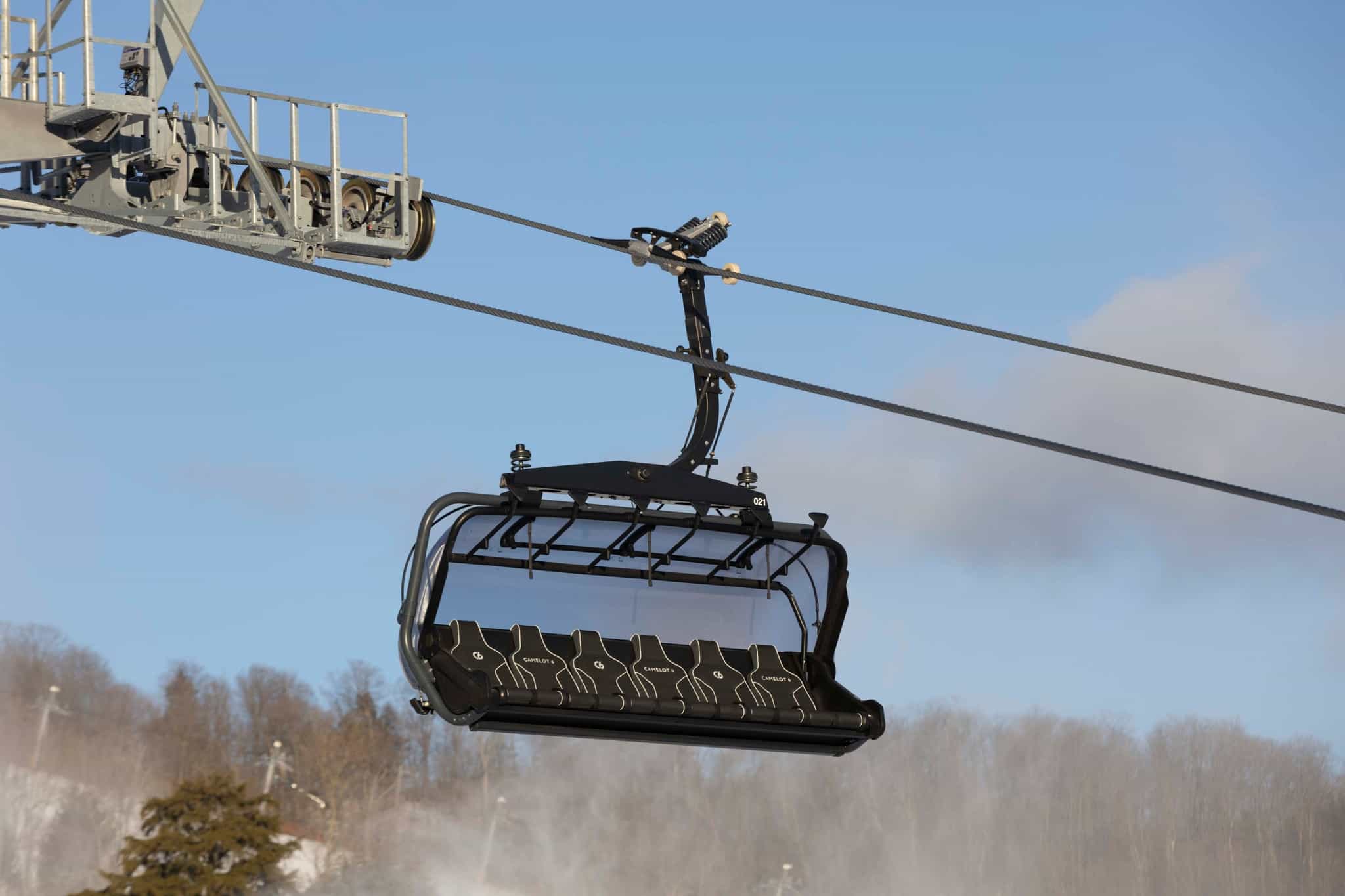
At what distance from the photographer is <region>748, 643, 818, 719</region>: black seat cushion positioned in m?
13.1

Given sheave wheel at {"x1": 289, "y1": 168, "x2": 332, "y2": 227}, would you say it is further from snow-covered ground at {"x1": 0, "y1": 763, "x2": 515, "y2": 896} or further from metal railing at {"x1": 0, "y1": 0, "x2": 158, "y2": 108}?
snow-covered ground at {"x1": 0, "y1": 763, "x2": 515, "y2": 896}

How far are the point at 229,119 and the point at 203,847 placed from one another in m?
51.0

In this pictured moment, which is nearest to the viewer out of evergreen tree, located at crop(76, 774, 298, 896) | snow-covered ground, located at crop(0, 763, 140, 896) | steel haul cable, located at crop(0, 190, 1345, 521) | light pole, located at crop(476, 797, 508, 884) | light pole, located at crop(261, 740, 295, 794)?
steel haul cable, located at crop(0, 190, 1345, 521)

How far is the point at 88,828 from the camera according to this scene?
6450cm

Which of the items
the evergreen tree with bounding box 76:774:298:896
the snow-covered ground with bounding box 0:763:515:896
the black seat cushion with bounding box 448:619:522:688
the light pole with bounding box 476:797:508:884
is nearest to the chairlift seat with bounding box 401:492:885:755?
the black seat cushion with bounding box 448:619:522:688

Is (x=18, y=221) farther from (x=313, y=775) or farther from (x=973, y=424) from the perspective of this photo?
(x=313, y=775)

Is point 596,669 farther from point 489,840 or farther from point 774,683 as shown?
point 489,840

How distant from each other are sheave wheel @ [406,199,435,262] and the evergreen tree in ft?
159

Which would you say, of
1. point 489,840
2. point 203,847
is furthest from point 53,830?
point 489,840

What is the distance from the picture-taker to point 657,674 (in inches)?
521

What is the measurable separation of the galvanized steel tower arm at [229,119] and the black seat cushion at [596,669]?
359 cm

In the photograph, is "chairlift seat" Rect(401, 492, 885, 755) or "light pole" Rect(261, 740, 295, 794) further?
"light pole" Rect(261, 740, 295, 794)

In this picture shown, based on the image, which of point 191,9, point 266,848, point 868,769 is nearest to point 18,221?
point 191,9

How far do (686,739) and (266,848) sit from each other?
5281cm
